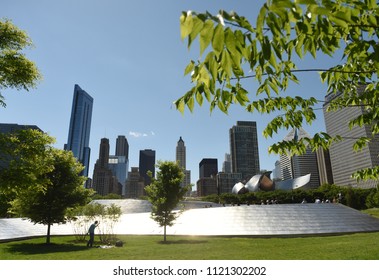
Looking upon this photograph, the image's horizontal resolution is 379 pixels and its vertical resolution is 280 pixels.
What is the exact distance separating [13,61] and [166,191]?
1633 cm

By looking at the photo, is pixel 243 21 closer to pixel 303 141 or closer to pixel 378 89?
pixel 378 89

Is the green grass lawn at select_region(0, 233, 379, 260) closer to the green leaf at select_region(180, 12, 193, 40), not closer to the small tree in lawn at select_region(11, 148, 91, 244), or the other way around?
the small tree in lawn at select_region(11, 148, 91, 244)

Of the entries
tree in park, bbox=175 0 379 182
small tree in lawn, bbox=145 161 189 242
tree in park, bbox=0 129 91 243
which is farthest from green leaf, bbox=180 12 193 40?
small tree in lawn, bbox=145 161 189 242

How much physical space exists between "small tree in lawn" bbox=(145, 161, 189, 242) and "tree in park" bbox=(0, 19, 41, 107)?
46.1 feet

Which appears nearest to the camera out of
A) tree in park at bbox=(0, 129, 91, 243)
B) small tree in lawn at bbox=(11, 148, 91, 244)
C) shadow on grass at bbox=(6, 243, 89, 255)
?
tree in park at bbox=(0, 129, 91, 243)

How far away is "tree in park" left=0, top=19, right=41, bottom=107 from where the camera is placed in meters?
14.7

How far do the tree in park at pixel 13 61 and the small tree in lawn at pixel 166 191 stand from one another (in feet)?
46.1

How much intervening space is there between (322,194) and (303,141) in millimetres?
79675

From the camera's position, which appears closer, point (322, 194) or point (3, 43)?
point (3, 43)

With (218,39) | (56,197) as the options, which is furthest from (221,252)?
(56,197)

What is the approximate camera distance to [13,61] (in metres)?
14.7

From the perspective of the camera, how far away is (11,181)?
44.3ft

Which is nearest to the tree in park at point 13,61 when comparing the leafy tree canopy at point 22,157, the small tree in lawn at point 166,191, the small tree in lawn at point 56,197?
the leafy tree canopy at point 22,157

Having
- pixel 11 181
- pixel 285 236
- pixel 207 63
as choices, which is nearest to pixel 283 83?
pixel 207 63
